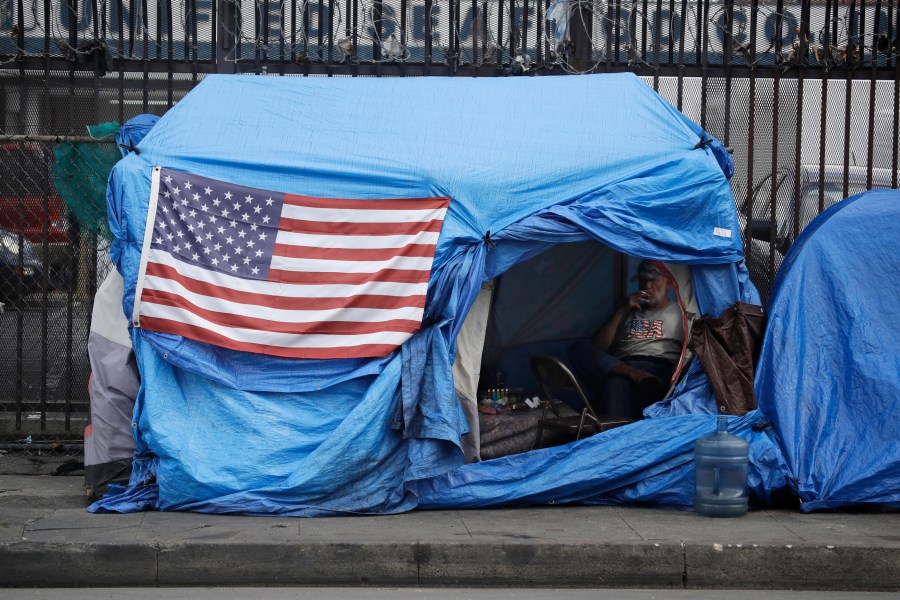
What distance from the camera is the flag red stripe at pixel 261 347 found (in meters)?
6.03

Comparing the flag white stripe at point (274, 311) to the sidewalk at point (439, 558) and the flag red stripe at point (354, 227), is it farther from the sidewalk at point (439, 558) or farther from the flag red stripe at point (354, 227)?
the sidewalk at point (439, 558)

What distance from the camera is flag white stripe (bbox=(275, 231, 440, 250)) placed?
20.2ft

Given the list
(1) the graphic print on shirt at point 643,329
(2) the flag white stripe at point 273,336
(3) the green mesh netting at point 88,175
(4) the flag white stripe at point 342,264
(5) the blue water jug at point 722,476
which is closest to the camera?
(5) the blue water jug at point 722,476

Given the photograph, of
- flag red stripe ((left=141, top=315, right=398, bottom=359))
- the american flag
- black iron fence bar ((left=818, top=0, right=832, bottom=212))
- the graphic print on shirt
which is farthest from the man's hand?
flag red stripe ((left=141, top=315, right=398, bottom=359))

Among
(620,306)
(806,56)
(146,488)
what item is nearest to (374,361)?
(146,488)

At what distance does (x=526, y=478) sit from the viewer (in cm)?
623

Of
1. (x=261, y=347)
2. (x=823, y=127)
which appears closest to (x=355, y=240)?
(x=261, y=347)

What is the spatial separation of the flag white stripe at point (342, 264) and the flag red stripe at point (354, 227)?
0.17 metres

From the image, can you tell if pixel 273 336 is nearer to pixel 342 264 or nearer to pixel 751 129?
pixel 342 264

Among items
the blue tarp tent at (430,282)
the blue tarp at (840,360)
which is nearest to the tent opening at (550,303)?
the blue tarp tent at (430,282)

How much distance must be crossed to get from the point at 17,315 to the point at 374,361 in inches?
117

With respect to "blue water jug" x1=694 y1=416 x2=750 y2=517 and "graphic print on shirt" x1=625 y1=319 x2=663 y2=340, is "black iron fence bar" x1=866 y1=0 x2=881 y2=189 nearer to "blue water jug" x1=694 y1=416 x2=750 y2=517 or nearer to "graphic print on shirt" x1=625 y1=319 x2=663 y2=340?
"graphic print on shirt" x1=625 y1=319 x2=663 y2=340

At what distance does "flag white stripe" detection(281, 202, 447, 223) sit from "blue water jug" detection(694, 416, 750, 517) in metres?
2.08

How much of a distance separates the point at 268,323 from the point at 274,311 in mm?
82
